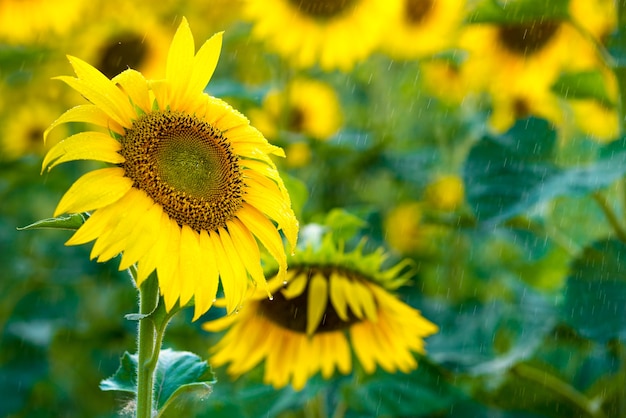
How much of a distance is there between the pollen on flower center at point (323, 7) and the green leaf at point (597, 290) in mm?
1134

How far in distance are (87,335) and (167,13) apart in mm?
1148

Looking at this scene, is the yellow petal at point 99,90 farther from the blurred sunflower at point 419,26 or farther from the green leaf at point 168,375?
the blurred sunflower at point 419,26

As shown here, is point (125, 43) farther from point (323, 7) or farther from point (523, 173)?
point (523, 173)

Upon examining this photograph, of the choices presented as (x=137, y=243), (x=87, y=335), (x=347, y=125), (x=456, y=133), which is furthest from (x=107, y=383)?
(x=347, y=125)

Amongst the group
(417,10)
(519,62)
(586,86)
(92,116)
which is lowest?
(92,116)

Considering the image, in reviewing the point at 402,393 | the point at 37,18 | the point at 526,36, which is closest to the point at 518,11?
the point at 402,393

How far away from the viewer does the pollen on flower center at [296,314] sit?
1.21 meters

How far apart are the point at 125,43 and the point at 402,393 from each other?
56.7 inches

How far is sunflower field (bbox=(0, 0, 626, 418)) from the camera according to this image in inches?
30.3

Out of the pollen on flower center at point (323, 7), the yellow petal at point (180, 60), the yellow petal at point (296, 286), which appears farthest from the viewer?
the pollen on flower center at point (323, 7)

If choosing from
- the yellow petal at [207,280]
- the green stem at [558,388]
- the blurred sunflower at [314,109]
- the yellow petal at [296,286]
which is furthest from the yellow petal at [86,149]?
the blurred sunflower at [314,109]

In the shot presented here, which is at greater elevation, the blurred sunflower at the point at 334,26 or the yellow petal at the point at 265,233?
the blurred sunflower at the point at 334,26

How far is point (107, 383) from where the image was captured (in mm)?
802

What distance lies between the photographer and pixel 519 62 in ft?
7.12
